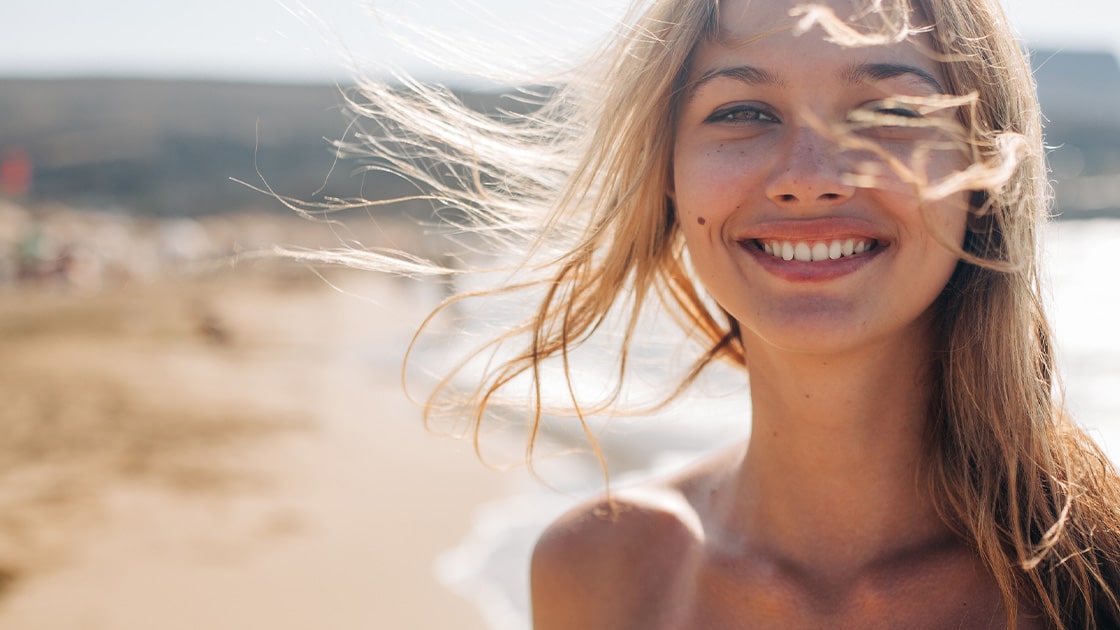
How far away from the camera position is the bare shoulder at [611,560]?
6.46ft

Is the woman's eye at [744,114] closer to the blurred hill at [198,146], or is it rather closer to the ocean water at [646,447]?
the ocean water at [646,447]

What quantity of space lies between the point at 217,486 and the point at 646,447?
2669mm

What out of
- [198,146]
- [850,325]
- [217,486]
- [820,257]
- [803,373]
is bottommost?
[217,486]

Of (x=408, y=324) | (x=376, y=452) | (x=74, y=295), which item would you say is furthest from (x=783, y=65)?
(x=74, y=295)

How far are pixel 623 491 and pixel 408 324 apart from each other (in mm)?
9966

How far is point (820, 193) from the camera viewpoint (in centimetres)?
157

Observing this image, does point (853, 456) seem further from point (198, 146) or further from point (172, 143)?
point (172, 143)

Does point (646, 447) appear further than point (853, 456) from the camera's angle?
Yes

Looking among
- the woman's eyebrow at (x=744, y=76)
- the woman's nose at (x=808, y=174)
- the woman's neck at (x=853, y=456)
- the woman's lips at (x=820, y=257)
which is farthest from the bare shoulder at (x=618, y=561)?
the woman's eyebrow at (x=744, y=76)

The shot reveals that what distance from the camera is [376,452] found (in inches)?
250

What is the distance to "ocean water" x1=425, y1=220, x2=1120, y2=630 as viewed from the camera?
4.18 metres

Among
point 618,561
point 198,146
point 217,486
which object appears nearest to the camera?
point 618,561

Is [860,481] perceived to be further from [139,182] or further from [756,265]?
[139,182]

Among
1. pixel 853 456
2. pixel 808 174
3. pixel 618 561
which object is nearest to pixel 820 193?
pixel 808 174
